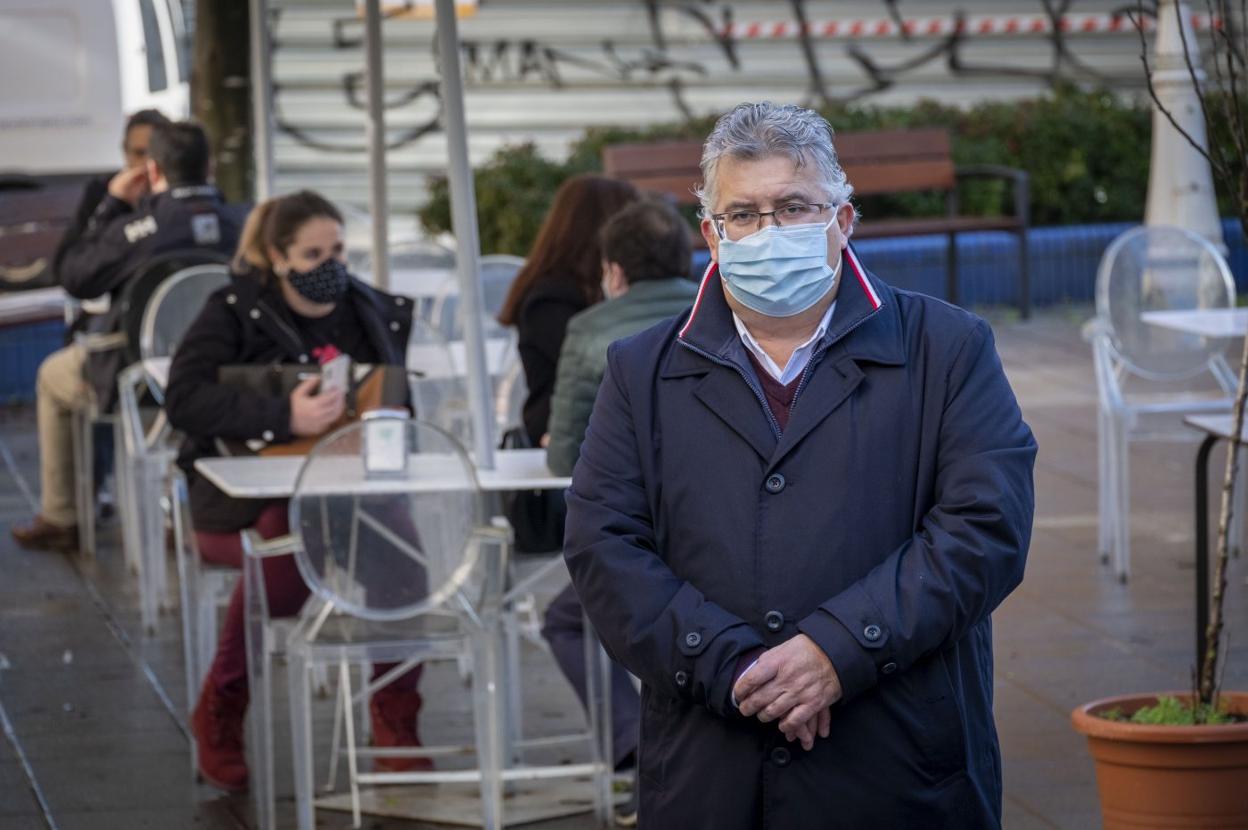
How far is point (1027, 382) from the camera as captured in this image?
12.3 m

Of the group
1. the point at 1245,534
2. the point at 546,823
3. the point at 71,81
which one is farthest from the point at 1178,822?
the point at 71,81

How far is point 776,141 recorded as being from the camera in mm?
3207

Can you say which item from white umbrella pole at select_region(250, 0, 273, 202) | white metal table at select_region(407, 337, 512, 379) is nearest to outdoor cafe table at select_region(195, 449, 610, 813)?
white metal table at select_region(407, 337, 512, 379)

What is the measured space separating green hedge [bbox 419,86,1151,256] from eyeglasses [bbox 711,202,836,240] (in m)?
11.9

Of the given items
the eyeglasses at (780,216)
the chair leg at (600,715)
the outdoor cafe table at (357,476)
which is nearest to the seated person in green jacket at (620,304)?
the outdoor cafe table at (357,476)

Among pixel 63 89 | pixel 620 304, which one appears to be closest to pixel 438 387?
pixel 620 304

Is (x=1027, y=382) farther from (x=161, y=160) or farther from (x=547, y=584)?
(x=547, y=584)

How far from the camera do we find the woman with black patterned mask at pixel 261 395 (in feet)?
19.2

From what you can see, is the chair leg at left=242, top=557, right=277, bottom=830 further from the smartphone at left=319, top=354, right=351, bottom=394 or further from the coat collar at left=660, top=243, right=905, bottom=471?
the coat collar at left=660, top=243, right=905, bottom=471

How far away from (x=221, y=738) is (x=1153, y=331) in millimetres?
4273

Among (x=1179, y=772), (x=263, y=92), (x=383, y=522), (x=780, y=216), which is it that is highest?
(x=263, y=92)

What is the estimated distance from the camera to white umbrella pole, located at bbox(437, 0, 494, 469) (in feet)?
18.4

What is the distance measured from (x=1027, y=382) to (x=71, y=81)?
670 cm

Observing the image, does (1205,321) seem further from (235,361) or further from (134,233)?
(134,233)
